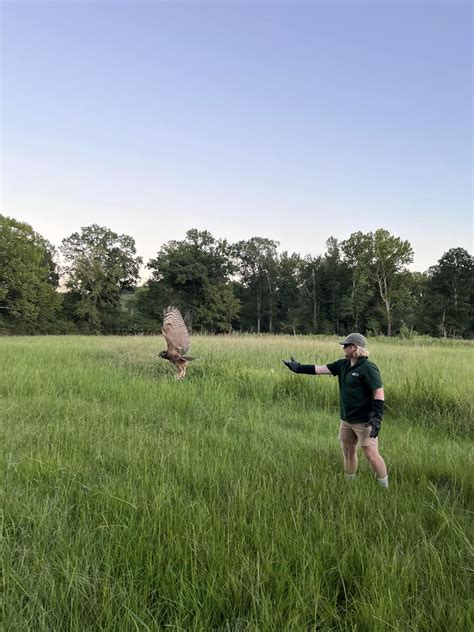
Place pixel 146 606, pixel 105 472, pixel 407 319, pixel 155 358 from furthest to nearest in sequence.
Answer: pixel 407 319
pixel 155 358
pixel 105 472
pixel 146 606

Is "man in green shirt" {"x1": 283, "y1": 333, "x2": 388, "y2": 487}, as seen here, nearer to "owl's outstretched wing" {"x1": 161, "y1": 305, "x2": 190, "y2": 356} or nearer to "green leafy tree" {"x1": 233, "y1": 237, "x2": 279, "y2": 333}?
"owl's outstretched wing" {"x1": 161, "y1": 305, "x2": 190, "y2": 356}

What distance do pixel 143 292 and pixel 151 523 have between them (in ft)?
183

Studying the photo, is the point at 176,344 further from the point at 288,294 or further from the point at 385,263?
the point at 288,294

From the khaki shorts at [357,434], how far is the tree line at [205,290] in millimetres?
45694

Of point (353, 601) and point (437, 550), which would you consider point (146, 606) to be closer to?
point (353, 601)

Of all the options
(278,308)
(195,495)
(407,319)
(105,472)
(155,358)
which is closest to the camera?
(195,495)

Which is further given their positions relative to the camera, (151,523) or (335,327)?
(335,327)

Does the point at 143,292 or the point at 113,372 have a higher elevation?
the point at 143,292

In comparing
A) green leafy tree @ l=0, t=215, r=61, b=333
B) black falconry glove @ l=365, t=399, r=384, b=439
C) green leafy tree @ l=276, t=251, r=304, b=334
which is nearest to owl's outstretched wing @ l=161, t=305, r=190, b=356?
black falconry glove @ l=365, t=399, r=384, b=439

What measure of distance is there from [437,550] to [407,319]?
2215 inches

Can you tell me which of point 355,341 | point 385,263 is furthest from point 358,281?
point 355,341

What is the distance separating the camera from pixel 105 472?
12.5 feet

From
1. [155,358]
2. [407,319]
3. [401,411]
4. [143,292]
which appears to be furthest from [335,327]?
[401,411]

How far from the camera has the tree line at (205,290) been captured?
4688cm
